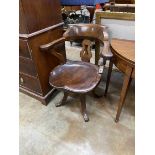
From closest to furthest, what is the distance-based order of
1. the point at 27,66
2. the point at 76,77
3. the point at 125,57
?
the point at 125,57, the point at 76,77, the point at 27,66

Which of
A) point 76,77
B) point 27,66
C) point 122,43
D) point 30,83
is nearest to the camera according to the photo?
point 122,43

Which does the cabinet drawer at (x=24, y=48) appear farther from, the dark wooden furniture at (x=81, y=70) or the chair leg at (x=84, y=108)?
the chair leg at (x=84, y=108)

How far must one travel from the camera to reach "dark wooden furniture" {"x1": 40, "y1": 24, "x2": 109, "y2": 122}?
1482 millimetres

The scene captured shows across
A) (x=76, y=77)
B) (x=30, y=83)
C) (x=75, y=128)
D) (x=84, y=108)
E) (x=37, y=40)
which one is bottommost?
(x=75, y=128)

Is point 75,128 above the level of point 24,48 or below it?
below

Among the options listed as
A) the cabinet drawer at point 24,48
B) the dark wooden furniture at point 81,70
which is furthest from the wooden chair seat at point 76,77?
the cabinet drawer at point 24,48

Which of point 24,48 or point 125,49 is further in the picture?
point 24,48

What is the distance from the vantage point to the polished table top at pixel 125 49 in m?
Answer: 1.26

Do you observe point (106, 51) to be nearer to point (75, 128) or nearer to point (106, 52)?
point (106, 52)

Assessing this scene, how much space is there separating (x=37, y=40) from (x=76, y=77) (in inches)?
19.3

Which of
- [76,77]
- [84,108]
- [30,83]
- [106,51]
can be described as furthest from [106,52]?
[30,83]

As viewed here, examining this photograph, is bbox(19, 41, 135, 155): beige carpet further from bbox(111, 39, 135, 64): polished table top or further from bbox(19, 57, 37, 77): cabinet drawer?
bbox(111, 39, 135, 64): polished table top

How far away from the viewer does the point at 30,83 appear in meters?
1.87
